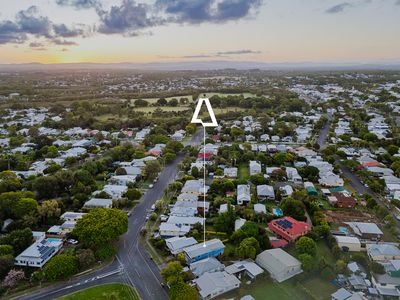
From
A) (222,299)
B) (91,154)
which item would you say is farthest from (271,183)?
(91,154)

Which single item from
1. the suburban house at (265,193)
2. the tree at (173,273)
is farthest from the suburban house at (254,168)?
the tree at (173,273)

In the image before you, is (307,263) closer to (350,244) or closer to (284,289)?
(284,289)

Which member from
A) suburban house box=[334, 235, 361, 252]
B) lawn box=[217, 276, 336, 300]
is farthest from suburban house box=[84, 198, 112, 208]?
suburban house box=[334, 235, 361, 252]

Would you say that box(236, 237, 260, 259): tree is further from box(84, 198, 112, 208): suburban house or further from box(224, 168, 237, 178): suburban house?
box(224, 168, 237, 178): suburban house

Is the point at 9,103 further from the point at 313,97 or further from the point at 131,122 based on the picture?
the point at 313,97

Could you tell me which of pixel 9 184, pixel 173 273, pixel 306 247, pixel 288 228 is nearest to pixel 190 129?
pixel 9 184
